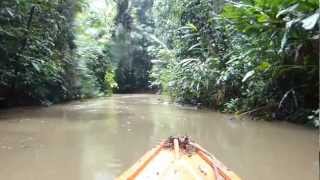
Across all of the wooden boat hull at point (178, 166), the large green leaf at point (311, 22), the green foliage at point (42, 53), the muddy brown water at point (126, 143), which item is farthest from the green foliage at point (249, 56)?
the green foliage at point (42, 53)

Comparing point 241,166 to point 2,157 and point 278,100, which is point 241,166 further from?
point 278,100

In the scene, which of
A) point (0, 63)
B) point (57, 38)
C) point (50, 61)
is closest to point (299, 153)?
point (0, 63)

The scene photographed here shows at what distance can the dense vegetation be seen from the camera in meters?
8.65

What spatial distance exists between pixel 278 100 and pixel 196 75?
11.8 ft

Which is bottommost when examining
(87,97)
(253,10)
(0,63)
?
(87,97)

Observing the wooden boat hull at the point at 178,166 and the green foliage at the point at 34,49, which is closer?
the wooden boat hull at the point at 178,166

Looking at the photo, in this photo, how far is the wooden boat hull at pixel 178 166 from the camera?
3.65m

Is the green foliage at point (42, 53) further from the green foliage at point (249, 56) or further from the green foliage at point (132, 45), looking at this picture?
the green foliage at point (132, 45)

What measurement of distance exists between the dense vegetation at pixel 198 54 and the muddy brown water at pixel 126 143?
0.94m

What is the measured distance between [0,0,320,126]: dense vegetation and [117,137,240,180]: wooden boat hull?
291 cm

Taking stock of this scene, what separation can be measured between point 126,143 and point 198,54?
26.2ft

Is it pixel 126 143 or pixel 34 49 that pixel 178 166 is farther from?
pixel 34 49

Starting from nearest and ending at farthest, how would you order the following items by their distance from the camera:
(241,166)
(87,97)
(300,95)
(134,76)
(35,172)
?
(35,172)
(241,166)
(300,95)
(87,97)
(134,76)

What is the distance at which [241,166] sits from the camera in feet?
18.7
